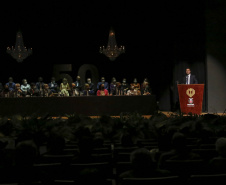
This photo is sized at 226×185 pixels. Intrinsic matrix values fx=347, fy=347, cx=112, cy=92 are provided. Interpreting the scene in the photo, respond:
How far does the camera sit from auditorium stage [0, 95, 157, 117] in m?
10.2

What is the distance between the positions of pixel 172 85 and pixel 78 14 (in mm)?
5150

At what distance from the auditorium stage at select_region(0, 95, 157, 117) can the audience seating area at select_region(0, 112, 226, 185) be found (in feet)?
17.7

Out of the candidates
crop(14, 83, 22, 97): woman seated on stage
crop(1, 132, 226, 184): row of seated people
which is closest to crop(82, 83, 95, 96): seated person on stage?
crop(14, 83, 22, 97): woman seated on stage

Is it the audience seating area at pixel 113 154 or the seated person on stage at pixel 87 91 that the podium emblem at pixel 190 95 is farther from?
the audience seating area at pixel 113 154

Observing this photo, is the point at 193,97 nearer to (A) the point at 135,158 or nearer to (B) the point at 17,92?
(B) the point at 17,92

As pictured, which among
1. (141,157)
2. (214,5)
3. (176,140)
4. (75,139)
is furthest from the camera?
(214,5)

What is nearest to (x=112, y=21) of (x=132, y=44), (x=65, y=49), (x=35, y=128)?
(x=132, y=44)

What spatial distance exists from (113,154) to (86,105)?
7004mm

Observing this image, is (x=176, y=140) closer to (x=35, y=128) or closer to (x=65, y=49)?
(x=35, y=128)

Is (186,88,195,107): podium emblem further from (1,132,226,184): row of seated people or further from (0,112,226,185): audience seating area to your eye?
(1,132,226,184): row of seated people

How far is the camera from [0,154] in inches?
120

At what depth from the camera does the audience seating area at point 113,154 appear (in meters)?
2.33

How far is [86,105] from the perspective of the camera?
407 inches

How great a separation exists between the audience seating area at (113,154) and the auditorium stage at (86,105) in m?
5.39
